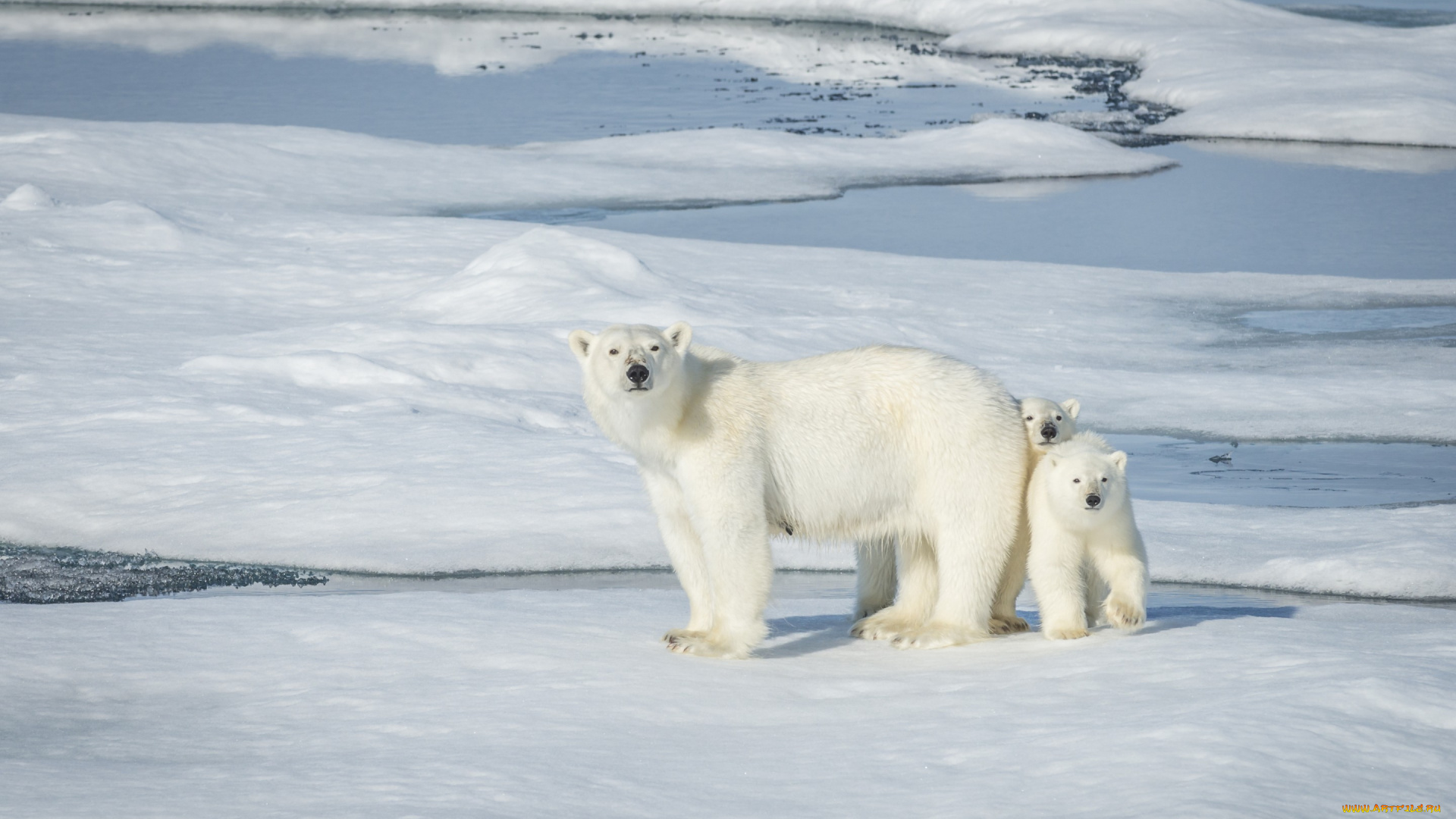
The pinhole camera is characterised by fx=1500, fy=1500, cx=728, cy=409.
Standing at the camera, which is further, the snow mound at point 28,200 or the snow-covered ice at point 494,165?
A: the snow-covered ice at point 494,165

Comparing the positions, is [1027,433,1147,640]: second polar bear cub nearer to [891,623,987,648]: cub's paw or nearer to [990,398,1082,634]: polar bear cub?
[990,398,1082,634]: polar bear cub

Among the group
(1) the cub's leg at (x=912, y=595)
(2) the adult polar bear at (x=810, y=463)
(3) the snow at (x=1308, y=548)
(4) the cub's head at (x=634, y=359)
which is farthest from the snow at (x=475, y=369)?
(4) the cub's head at (x=634, y=359)

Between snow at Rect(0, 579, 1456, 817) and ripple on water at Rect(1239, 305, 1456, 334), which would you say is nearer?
snow at Rect(0, 579, 1456, 817)

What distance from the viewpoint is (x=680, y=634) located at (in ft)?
14.4

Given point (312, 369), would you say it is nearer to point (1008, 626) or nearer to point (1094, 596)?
point (1008, 626)

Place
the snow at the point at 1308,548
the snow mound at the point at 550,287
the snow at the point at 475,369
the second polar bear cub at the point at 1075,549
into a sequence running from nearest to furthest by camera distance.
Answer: the second polar bear cub at the point at 1075,549, the snow at the point at 1308,548, the snow at the point at 475,369, the snow mound at the point at 550,287

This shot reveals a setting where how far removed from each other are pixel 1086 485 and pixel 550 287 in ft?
23.1

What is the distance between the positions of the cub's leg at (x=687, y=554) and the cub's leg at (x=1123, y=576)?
113 cm

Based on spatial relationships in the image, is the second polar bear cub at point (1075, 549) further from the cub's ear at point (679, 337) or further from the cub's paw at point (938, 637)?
the cub's ear at point (679, 337)

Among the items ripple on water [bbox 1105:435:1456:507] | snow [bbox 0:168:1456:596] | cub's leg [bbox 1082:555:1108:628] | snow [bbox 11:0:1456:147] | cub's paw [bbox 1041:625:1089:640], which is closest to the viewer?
cub's paw [bbox 1041:625:1089:640]

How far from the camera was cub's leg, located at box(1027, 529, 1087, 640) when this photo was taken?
4266mm

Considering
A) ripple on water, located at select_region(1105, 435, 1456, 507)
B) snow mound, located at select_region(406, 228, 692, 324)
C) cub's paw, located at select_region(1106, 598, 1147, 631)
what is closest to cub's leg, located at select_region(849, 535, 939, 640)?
cub's paw, located at select_region(1106, 598, 1147, 631)

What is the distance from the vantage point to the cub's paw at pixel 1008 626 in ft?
15.1

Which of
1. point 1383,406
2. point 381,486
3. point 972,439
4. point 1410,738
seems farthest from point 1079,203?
point 1410,738
